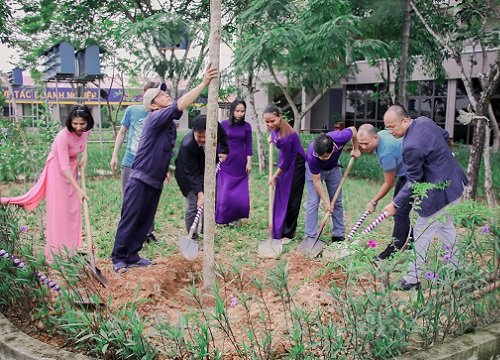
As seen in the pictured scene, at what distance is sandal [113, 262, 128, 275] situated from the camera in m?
4.14

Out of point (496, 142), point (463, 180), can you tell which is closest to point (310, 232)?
point (463, 180)

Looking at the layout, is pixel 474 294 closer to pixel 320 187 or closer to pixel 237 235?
pixel 320 187

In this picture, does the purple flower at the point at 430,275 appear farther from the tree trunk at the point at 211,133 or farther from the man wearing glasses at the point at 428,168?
the tree trunk at the point at 211,133

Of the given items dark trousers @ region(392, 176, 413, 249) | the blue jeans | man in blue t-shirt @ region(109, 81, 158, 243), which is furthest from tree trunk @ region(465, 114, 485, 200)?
man in blue t-shirt @ region(109, 81, 158, 243)

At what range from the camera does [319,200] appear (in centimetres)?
535

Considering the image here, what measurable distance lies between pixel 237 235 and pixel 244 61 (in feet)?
12.0

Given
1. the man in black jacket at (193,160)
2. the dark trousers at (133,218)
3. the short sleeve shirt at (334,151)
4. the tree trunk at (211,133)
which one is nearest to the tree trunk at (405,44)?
the short sleeve shirt at (334,151)

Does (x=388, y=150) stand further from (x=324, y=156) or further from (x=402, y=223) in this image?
(x=402, y=223)

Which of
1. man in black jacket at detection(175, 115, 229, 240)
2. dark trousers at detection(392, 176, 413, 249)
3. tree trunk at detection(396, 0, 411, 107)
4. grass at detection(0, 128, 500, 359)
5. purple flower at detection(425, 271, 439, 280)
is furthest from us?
tree trunk at detection(396, 0, 411, 107)

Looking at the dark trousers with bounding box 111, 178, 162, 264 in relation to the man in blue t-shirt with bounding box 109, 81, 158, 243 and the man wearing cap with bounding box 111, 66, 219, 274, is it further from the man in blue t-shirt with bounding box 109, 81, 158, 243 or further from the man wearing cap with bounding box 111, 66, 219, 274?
the man in blue t-shirt with bounding box 109, 81, 158, 243

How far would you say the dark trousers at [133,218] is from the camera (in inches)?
165

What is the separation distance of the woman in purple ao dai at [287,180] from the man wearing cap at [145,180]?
4.53ft

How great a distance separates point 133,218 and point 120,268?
42 centimetres

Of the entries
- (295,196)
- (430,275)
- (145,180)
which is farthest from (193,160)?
(430,275)
